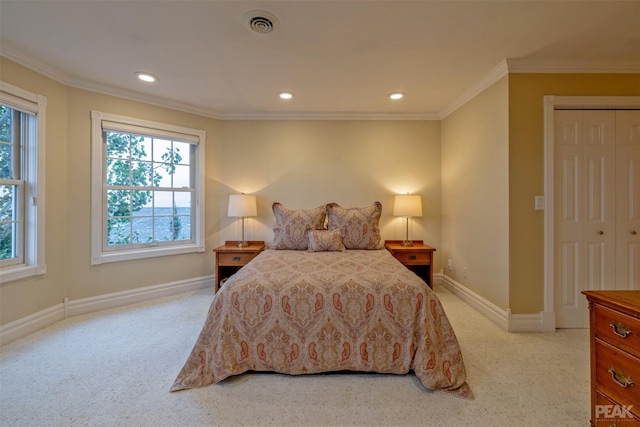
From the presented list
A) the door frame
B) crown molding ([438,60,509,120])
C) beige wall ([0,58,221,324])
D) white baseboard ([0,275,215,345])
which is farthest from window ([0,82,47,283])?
the door frame

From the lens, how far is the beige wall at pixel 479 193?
2.45m

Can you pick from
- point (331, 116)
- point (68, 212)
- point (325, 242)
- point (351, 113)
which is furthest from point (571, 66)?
point (68, 212)

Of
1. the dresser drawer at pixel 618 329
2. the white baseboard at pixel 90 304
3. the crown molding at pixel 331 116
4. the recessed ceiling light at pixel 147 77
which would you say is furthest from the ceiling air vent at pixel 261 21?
the white baseboard at pixel 90 304

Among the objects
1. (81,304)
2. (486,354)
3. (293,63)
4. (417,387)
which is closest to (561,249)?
(486,354)

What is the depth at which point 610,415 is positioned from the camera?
46.3 inches

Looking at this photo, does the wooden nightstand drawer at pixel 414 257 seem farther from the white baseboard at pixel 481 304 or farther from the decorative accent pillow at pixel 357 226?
the white baseboard at pixel 481 304

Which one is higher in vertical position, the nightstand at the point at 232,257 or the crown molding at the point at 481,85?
the crown molding at the point at 481,85

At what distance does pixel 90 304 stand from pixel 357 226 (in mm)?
3040

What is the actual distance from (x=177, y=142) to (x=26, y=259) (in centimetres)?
190

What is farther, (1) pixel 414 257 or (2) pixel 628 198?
(1) pixel 414 257

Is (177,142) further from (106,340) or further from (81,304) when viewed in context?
(106,340)

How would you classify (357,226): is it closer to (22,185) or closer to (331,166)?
(331,166)

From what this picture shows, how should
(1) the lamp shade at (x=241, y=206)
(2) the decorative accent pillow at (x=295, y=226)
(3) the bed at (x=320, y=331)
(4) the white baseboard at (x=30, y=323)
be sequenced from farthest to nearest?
1. (1) the lamp shade at (x=241, y=206)
2. (2) the decorative accent pillow at (x=295, y=226)
3. (4) the white baseboard at (x=30, y=323)
4. (3) the bed at (x=320, y=331)

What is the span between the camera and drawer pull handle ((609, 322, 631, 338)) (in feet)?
3.57
